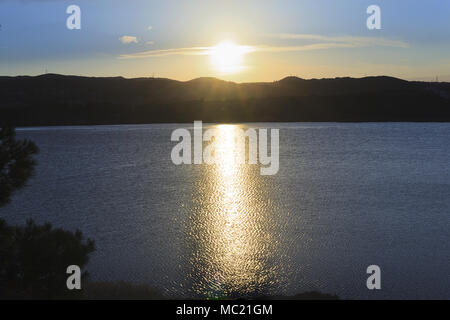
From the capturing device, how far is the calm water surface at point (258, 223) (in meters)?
19.6

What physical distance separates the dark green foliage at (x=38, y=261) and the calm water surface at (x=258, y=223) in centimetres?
349

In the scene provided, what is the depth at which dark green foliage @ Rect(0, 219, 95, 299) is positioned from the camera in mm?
12156

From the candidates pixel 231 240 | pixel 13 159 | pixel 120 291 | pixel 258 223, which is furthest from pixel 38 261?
pixel 258 223

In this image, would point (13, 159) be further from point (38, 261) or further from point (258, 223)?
point (258, 223)

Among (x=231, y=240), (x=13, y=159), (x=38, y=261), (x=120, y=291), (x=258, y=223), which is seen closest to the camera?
(x=13, y=159)

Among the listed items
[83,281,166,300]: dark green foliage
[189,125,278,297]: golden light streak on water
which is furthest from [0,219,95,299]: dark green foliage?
[189,125,278,297]: golden light streak on water

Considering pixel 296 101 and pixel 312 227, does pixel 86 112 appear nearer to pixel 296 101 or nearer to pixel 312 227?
pixel 296 101

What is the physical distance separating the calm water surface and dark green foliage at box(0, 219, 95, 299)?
3486mm

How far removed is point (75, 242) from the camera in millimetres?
12531

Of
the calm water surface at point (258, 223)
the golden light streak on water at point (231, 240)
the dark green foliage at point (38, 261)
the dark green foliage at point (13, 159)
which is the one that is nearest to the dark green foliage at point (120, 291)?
the calm water surface at point (258, 223)

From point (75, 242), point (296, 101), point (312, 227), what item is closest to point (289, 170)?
point (312, 227)

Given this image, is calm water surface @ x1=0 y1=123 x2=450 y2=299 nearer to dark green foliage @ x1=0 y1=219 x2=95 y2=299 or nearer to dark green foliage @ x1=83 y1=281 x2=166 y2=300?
dark green foliage @ x1=83 y1=281 x2=166 y2=300

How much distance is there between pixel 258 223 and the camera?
2978 cm

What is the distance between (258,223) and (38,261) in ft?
62.2
